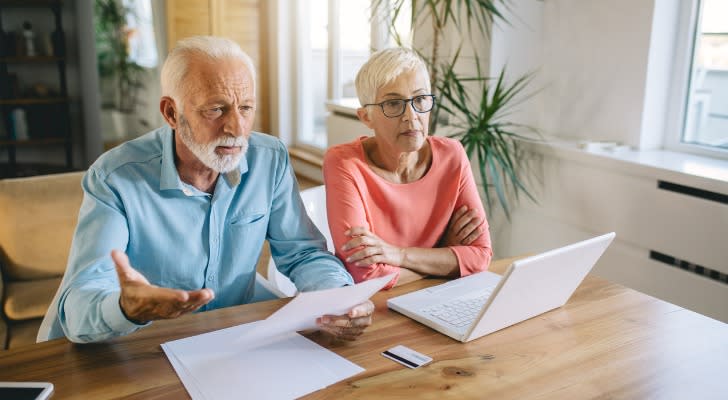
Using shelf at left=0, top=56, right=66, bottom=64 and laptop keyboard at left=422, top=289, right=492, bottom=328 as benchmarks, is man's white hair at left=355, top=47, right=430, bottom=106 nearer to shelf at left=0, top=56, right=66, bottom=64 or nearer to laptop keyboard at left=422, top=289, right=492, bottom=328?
laptop keyboard at left=422, top=289, right=492, bottom=328

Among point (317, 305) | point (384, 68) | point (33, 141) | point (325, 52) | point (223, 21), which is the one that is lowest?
point (33, 141)

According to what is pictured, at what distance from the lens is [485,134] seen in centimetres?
300

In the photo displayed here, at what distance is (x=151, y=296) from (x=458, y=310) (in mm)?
667

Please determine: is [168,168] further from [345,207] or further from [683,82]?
A: [683,82]

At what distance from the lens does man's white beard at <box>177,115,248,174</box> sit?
1.46 m

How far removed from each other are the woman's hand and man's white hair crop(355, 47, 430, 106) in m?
0.39

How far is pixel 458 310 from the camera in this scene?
4.60 feet

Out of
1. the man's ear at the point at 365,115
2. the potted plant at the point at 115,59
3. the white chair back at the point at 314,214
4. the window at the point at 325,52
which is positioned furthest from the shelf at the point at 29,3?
the man's ear at the point at 365,115

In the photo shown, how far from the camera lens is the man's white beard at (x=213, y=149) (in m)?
1.46

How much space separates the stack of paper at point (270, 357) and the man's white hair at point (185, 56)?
1.84ft

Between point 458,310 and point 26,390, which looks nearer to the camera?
point 26,390

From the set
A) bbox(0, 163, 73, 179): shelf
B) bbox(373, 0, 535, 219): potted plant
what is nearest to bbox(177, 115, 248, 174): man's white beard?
bbox(373, 0, 535, 219): potted plant

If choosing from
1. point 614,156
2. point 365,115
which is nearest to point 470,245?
point 365,115

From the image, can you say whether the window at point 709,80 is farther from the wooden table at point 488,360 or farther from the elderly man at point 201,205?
the elderly man at point 201,205
